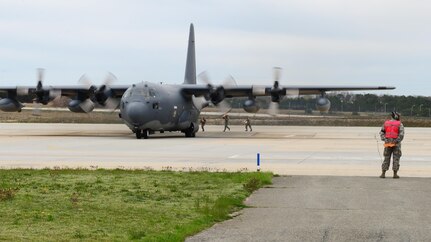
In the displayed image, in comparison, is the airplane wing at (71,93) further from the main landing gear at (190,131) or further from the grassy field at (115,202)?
the grassy field at (115,202)

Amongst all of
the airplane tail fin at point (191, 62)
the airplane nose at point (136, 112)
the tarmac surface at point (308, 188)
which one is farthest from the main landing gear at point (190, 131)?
the tarmac surface at point (308, 188)

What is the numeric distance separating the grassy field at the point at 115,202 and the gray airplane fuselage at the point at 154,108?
80.3ft

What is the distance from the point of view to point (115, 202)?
1543cm

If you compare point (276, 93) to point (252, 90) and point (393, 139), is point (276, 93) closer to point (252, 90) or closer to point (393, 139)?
point (252, 90)

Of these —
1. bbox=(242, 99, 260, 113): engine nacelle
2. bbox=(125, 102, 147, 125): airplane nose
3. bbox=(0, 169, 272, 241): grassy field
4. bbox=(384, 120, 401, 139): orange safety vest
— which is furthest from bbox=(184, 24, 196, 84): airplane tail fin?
bbox=(384, 120, 401, 139): orange safety vest

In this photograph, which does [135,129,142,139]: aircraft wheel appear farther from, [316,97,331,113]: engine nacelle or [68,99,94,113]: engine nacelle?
[316,97,331,113]: engine nacelle

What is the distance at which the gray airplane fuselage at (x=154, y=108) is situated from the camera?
1850 inches

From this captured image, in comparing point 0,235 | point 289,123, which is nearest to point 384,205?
point 0,235

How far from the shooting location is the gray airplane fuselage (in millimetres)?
47000

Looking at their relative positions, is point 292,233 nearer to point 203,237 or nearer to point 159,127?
point 203,237

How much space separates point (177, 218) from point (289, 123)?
77442mm

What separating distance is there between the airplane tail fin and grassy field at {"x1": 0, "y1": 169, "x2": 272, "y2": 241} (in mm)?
39879

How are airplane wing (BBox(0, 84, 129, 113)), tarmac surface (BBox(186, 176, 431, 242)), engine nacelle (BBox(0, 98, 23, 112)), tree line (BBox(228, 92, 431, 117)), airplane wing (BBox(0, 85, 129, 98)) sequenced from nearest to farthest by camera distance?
tarmac surface (BBox(186, 176, 431, 242)), engine nacelle (BBox(0, 98, 23, 112)), airplane wing (BBox(0, 84, 129, 113)), airplane wing (BBox(0, 85, 129, 98)), tree line (BBox(228, 92, 431, 117))

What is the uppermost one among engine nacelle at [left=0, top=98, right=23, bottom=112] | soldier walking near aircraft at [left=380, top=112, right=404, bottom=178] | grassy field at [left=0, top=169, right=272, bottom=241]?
soldier walking near aircraft at [left=380, top=112, right=404, bottom=178]
